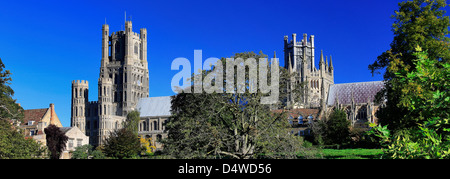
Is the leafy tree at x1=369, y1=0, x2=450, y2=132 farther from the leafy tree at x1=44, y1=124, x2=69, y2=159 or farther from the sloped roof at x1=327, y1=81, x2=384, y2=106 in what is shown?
the sloped roof at x1=327, y1=81, x2=384, y2=106

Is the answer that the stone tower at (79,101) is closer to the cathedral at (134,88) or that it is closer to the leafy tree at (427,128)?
the cathedral at (134,88)

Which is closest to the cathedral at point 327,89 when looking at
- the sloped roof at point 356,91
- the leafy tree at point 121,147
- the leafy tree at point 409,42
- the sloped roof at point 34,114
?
the sloped roof at point 356,91

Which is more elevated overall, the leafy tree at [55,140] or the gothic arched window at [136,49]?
the gothic arched window at [136,49]

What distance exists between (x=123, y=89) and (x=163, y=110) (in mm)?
12591

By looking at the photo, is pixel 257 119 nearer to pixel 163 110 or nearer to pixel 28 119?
pixel 28 119

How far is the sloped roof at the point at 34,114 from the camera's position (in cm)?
7100

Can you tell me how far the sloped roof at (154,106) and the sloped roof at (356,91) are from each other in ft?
130

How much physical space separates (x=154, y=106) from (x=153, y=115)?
3.44m

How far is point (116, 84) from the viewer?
12556 cm

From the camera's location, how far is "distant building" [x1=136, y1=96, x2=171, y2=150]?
114 meters

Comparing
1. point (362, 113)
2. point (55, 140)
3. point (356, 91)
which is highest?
point (356, 91)

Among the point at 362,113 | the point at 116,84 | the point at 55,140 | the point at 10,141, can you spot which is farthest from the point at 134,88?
the point at 10,141

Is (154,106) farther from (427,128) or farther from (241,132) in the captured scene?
(427,128)
